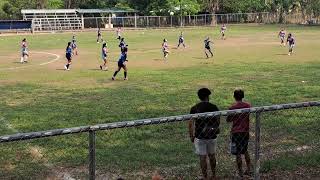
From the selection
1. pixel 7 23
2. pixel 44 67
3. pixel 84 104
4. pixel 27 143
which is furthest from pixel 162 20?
pixel 27 143

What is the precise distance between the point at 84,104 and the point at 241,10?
305 feet

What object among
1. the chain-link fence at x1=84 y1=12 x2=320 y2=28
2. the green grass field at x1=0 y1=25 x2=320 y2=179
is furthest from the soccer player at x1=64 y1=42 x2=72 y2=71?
the chain-link fence at x1=84 y1=12 x2=320 y2=28

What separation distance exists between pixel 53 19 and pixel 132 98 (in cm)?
7235

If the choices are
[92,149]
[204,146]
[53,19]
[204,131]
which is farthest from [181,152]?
[53,19]

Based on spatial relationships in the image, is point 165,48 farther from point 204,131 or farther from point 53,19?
point 53,19

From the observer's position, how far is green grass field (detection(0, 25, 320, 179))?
415 inches

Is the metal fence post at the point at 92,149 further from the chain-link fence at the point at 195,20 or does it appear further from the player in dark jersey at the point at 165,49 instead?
the chain-link fence at the point at 195,20

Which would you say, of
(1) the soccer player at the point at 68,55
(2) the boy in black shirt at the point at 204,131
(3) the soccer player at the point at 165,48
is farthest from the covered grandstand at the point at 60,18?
(2) the boy in black shirt at the point at 204,131

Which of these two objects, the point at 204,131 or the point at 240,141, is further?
the point at 240,141

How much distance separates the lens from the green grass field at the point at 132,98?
34.6 feet

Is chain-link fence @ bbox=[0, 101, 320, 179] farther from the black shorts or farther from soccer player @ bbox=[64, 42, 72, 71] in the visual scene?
soccer player @ bbox=[64, 42, 72, 71]

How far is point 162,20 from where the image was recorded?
9581 cm

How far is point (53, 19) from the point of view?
8819 cm

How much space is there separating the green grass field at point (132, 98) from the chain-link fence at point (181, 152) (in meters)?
0.03
